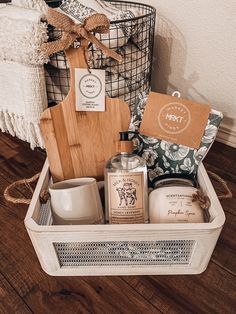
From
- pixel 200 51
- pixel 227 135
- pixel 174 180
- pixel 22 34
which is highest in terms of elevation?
pixel 22 34

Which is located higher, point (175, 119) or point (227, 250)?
point (175, 119)

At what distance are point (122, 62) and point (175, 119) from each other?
0.43 meters

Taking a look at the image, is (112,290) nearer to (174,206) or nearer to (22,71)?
(174,206)

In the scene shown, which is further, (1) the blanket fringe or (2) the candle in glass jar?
(1) the blanket fringe

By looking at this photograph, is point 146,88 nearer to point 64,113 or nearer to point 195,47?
point 195,47

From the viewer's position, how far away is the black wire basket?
886mm

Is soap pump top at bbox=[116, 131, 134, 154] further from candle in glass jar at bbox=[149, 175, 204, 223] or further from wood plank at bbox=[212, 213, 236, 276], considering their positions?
wood plank at bbox=[212, 213, 236, 276]

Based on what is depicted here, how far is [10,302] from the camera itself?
54 centimetres

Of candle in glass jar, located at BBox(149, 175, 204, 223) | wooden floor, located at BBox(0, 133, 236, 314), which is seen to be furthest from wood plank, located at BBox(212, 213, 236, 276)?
candle in glass jar, located at BBox(149, 175, 204, 223)

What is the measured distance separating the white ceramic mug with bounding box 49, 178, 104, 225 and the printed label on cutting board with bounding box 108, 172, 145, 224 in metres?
0.03

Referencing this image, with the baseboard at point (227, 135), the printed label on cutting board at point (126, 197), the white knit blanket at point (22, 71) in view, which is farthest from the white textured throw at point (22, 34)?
the baseboard at point (227, 135)

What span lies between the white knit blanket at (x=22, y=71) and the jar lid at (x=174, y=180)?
0.45 m

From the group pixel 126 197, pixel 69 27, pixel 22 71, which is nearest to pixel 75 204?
pixel 126 197

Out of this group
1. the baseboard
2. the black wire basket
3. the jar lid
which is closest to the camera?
the jar lid
